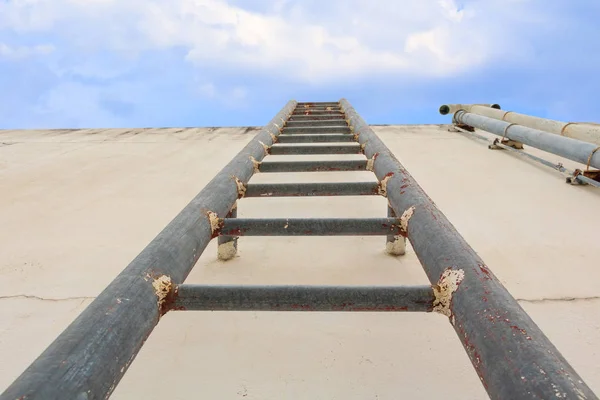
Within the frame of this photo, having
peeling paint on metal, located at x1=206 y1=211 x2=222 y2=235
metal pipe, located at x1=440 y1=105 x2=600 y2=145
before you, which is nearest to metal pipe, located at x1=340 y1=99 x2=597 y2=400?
peeling paint on metal, located at x1=206 y1=211 x2=222 y2=235

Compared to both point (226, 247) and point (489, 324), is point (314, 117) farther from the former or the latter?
point (489, 324)

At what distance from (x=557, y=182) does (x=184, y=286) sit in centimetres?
324

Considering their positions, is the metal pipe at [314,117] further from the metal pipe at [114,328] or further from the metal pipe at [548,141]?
the metal pipe at [114,328]

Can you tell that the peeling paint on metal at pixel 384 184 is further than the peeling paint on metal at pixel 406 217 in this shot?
Yes

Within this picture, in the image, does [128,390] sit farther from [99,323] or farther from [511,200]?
[511,200]

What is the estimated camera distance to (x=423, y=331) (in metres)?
1.65

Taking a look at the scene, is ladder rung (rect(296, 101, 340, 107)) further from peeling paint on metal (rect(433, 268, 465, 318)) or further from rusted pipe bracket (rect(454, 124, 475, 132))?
peeling paint on metal (rect(433, 268, 465, 318))

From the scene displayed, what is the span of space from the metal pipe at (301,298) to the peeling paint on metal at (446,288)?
0.06ft

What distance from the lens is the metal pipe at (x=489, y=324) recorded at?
71 centimetres

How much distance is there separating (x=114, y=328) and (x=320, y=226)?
79 cm

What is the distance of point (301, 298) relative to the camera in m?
1.06

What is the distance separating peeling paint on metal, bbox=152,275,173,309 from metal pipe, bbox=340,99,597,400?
688 millimetres

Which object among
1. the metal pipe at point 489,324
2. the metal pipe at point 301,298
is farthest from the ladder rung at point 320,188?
the metal pipe at point 301,298

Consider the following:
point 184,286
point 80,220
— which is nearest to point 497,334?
point 184,286
